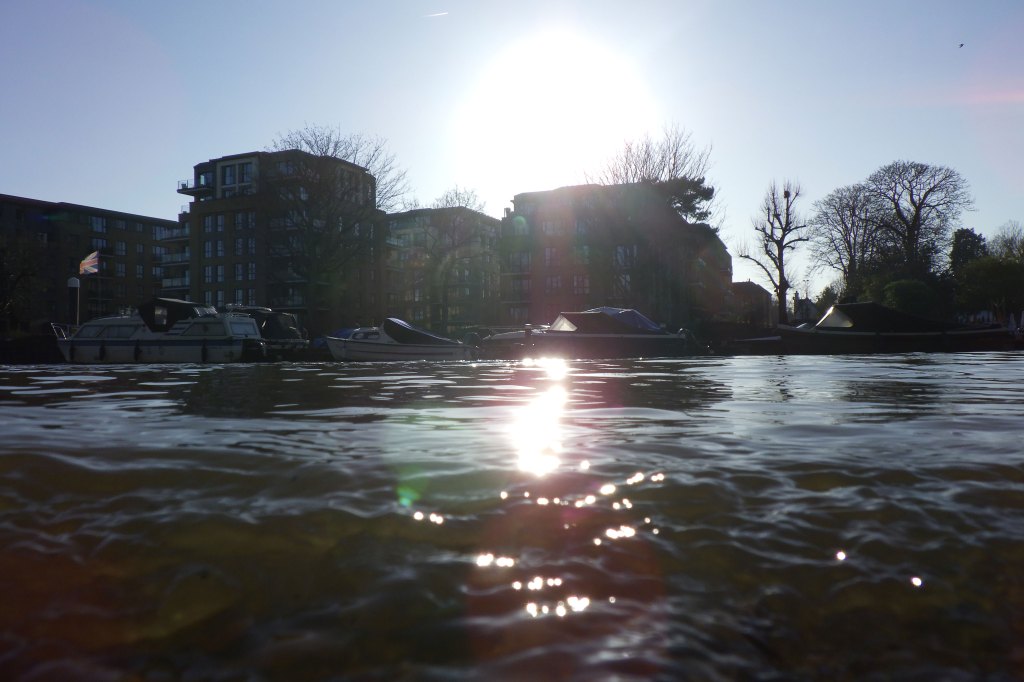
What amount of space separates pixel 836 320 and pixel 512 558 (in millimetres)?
26876

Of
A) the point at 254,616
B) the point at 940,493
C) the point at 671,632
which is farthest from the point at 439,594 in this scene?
the point at 940,493

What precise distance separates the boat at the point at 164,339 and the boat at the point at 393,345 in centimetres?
384

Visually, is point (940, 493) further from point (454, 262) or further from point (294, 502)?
point (454, 262)

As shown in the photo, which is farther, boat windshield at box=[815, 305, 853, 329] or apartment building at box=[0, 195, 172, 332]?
apartment building at box=[0, 195, 172, 332]

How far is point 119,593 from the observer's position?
4.83ft

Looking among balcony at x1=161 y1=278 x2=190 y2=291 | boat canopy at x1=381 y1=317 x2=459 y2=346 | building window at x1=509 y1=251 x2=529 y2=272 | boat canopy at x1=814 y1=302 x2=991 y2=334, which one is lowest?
boat canopy at x1=381 y1=317 x2=459 y2=346

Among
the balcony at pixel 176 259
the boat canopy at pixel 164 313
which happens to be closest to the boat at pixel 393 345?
the boat canopy at pixel 164 313

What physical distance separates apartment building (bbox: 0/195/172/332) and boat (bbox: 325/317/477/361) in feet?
167

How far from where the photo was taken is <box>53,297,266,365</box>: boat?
2500 cm

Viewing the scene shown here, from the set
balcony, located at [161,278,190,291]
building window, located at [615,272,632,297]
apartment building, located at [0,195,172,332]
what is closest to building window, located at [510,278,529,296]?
building window, located at [615,272,632,297]

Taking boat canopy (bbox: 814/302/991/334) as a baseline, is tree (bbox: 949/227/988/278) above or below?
above

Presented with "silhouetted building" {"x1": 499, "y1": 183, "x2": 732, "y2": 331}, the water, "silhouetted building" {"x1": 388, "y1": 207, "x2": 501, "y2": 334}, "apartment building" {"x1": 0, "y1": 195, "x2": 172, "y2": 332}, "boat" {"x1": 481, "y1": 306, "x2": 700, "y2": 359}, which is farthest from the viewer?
"apartment building" {"x1": 0, "y1": 195, "x2": 172, "y2": 332}

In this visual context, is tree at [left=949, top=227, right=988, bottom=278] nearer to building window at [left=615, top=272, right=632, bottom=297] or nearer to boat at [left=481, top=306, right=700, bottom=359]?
building window at [left=615, top=272, right=632, bottom=297]

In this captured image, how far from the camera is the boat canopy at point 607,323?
2423cm
